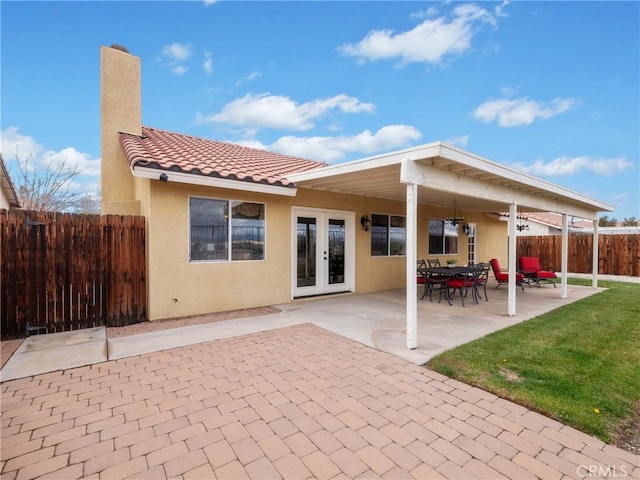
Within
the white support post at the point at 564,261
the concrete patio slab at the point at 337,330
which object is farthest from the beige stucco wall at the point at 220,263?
the white support post at the point at 564,261

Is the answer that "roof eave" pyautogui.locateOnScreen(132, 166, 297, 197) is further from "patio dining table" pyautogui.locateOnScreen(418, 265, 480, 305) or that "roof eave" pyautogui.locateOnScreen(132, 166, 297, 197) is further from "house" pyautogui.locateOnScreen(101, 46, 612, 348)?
"patio dining table" pyautogui.locateOnScreen(418, 265, 480, 305)

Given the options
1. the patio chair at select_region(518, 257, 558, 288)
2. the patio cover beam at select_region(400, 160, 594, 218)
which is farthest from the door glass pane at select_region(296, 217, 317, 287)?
the patio chair at select_region(518, 257, 558, 288)

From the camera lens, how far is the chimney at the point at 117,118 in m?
7.86

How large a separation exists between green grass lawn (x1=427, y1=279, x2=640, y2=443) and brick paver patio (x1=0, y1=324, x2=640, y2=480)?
261 mm

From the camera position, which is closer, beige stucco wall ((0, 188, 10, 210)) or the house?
the house

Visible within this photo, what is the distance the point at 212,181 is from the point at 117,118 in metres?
3.72

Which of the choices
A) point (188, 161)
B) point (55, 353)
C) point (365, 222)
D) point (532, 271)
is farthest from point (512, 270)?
point (55, 353)

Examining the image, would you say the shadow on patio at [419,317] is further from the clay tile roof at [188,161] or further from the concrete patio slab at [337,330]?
the clay tile roof at [188,161]

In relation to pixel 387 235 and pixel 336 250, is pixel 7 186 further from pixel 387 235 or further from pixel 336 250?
pixel 387 235

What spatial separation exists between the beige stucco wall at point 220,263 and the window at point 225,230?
14 centimetres

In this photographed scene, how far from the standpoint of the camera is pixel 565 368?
4.25m

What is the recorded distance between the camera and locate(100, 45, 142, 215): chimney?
7.86 m

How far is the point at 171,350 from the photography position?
4918 millimetres

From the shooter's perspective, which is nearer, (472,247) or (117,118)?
(117,118)
